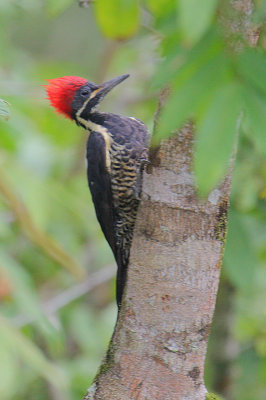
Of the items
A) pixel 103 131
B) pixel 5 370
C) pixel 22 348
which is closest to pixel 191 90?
pixel 5 370

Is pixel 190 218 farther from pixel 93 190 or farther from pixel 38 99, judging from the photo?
pixel 38 99

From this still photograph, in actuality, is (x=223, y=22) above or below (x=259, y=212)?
above

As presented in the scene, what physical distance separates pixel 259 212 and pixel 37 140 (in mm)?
2400

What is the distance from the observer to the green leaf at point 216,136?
4.09 feet

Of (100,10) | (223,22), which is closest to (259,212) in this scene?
(100,10)

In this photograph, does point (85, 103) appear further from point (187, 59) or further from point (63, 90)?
point (187, 59)

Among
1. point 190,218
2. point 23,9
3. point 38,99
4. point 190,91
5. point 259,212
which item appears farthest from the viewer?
point 38,99

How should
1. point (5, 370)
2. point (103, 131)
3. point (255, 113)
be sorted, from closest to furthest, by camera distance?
1. point (255, 113)
2. point (5, 370)
3. point (103, 131)

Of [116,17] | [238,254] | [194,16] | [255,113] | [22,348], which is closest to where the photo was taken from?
[194,16]

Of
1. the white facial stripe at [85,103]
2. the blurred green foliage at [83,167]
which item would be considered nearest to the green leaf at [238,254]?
the blurred green foliage at [83,167]

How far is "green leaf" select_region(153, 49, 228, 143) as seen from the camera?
1284 millimetres

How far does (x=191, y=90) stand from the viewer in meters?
1.30

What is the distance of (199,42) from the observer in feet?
4.26

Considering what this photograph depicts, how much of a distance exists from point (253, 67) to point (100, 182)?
1.94 metres
